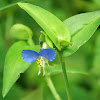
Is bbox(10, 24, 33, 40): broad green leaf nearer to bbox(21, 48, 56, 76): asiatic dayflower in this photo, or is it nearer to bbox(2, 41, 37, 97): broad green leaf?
bbox(2, 41, 37, 97): broad green leaf

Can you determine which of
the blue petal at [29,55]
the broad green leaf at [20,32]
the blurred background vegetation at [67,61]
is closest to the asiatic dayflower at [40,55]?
the blue petal at [29,55]

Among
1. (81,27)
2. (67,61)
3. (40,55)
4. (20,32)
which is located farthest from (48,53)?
(67,61)

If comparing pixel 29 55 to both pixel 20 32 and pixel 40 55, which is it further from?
pixel 20 32

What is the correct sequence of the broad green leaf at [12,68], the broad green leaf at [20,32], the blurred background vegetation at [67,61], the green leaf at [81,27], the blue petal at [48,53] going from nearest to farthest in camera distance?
1. the blue petal at [48,53]
2. the green leaf at [81,27]
3. the broad green leaf at [12,68]
4. the broad green leaf at [20,32]
5. the blurred background vegetation at [67,61]

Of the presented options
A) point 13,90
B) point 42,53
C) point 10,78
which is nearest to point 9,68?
point 10,78

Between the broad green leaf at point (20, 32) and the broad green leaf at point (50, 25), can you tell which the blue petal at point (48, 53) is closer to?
the broad green leaf at point (50, 25)

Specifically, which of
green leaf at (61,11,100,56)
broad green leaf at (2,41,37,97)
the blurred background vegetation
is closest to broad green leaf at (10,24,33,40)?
broad green leaf at (2,41,37,97)
